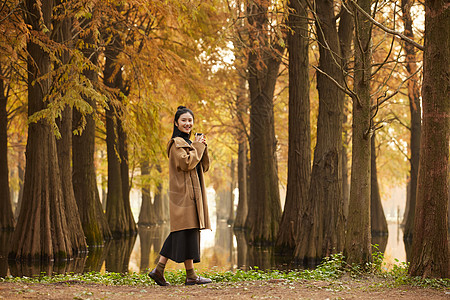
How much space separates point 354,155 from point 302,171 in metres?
7.48

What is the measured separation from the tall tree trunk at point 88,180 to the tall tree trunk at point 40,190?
3620mm

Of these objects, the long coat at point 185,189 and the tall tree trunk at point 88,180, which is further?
the tall tree trunk at point 88,180

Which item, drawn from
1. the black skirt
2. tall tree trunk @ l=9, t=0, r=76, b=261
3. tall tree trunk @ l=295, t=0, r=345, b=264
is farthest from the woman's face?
tall tree trunk @ l=295, t=0, r=345, b=264

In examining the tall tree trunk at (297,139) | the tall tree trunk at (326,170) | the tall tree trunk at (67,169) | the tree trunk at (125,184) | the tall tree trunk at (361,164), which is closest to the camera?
the tall tree trunk at (361,164)

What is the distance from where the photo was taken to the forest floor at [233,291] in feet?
22.1

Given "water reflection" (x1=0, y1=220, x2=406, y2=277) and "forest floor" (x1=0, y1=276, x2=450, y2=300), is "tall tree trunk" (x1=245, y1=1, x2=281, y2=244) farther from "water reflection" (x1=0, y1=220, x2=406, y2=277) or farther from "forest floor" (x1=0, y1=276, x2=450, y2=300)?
"forest floor" (x1=0, y1=276, x2=450, y2=300)

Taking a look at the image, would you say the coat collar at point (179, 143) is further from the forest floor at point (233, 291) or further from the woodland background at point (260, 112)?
the woodland background at point (260, 112)

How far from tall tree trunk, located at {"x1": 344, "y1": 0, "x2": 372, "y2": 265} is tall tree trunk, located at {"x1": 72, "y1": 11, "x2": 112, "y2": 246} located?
9.92 m

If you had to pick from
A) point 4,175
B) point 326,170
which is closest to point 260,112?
point 326,170

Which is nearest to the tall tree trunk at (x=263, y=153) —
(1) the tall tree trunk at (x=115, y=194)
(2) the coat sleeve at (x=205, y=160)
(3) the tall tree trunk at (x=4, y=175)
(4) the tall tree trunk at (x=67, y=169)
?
(1) the tall tree trunk at (x=115, y=194)

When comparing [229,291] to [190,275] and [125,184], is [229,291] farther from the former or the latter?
[125,184]

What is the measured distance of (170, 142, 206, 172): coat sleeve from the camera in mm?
7660

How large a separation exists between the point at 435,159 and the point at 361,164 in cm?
218

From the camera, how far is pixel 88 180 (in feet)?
63.6
